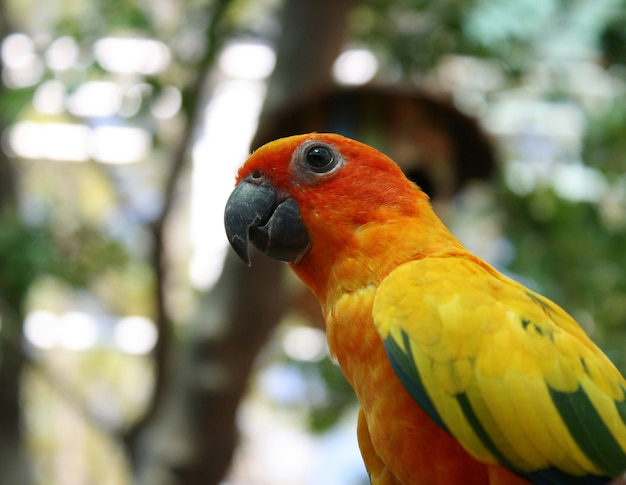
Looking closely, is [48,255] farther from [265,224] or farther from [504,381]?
Answer: [504,381]

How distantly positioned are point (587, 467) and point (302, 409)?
8.34ft

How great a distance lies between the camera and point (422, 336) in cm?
106

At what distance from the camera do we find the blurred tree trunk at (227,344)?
8.94ft

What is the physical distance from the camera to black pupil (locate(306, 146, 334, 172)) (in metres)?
1.28

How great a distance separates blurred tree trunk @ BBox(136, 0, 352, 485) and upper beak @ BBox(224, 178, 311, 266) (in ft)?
4.61

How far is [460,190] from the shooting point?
8.69 feet

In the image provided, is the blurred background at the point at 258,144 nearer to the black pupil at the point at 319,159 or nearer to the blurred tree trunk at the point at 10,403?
the blurred tree trunk at the point at 10,403

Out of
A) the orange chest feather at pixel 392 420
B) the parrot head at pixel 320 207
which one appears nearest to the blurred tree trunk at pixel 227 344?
the parrot head at pixel 320 207

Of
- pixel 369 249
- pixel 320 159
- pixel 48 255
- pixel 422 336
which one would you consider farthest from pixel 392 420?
pixel 48 255

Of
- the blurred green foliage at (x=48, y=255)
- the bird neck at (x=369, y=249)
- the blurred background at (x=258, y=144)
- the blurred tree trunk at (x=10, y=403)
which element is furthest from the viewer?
the blurred tree trunk at (x=10, y=403)

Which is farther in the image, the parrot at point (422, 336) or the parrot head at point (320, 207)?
the parrot head at point (320, 207)

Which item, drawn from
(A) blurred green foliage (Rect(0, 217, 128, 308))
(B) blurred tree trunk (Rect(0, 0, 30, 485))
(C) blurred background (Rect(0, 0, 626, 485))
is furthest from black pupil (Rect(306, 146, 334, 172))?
(B) blurred tree trunk (Rect(0, 0, 30, 485))

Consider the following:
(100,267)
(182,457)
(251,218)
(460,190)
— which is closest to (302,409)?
(182,457)

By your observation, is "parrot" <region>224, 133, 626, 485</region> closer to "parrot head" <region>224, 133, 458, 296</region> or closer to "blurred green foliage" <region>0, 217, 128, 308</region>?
"parrot head" <region>224, 133, 458, 296</region>
